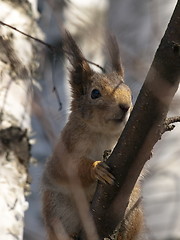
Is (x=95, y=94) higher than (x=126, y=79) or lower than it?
lower

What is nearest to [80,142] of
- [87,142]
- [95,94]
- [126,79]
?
[87,142]

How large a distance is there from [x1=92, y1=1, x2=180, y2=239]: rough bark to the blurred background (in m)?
0.62

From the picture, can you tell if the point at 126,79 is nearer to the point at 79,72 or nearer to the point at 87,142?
the point at 79,72

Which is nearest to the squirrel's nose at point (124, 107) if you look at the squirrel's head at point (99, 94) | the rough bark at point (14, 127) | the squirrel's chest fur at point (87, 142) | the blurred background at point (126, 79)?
the squirrel's head at point (99, 94)

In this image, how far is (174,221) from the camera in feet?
10.7

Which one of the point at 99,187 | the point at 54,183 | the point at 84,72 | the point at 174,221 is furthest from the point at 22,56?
the point at 174,221

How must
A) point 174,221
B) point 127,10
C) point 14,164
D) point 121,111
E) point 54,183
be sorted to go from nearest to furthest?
point 121,111, point 54,183, point 14,164, point 174,221, point 127,10

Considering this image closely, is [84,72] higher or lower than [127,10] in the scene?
lower

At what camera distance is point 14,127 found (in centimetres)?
247

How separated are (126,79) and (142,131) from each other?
1.33 metres

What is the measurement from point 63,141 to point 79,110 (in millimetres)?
122

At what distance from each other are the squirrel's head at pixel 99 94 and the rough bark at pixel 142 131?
387 mm

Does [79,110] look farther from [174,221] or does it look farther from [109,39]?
[174,221]

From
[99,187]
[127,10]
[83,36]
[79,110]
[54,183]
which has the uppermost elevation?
[127,10]
